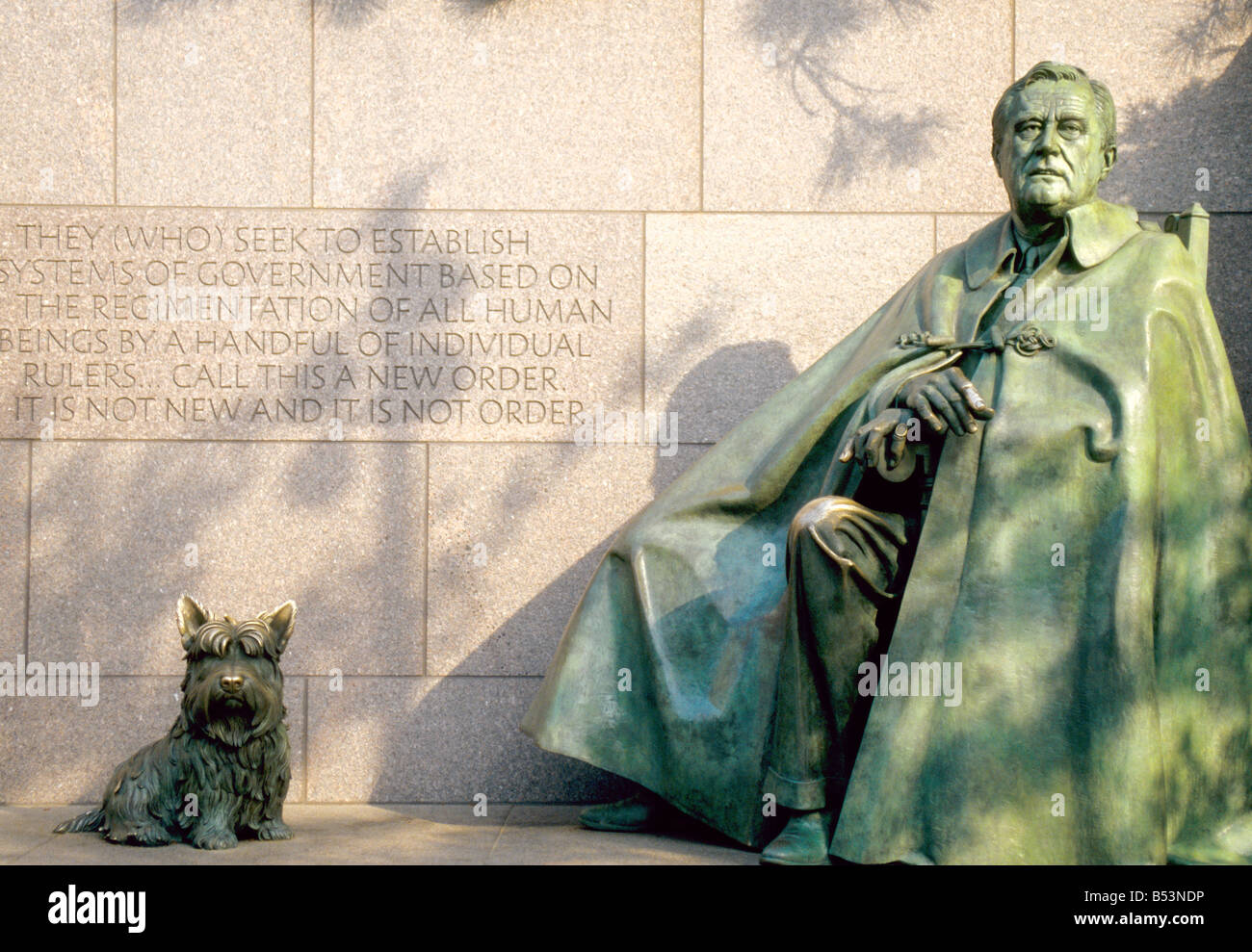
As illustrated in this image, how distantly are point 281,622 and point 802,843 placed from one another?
85.0 inches

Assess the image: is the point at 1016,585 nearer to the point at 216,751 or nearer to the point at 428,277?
the point at 216,751

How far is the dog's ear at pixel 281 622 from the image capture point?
19.8ft

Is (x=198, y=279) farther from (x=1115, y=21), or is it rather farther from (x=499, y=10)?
(x=1115, y=21)

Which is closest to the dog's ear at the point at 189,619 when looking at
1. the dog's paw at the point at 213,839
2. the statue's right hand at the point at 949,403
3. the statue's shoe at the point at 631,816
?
the dog's paw at the point at 213,839

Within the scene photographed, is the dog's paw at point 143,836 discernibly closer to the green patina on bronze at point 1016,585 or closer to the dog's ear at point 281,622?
the dog's ear at point 281,622

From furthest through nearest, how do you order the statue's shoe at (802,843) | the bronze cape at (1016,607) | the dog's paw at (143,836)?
the dog's paw at (143,836) < the statue's shoe at (802,843) < the bronze cape at (1016,607)

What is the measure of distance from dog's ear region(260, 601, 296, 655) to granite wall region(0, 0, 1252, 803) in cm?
124

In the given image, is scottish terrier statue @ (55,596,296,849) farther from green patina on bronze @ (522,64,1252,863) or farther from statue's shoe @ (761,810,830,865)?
statue's shoe @ (761,810,830,865)

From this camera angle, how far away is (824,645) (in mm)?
5441

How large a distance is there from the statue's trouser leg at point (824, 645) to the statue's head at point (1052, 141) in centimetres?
136

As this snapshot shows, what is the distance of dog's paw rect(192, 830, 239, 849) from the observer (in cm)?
585

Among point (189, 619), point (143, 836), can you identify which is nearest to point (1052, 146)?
point (189, 619)
